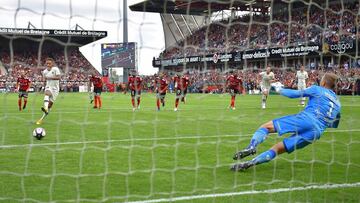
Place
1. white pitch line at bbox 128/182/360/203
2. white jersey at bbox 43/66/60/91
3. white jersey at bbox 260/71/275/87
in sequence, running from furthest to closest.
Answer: white jersey at bbox 43/66/60/91 < white jersey at bbox 260/71/275/87 < white pitch line at bbox 128/182/360/203

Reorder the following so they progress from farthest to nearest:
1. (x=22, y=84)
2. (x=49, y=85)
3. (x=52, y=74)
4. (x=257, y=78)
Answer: (x=257, y=78), (x=22, y=84), (x=49, y=85), (x=52, y=74)

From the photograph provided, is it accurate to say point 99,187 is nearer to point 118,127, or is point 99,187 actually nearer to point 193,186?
point 193,186

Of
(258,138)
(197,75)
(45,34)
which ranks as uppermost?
(45,34)

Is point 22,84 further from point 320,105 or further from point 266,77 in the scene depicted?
point 320,105

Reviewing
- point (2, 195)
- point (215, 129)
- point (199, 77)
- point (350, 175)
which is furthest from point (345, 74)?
point (2, 195)

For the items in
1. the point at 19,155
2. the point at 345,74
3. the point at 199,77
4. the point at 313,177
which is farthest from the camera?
the point at 199,77

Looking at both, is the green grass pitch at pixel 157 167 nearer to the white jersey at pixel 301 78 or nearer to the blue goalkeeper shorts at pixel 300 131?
the blue goalkeeper shorts at pixel 300 131

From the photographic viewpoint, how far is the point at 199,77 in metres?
28.5

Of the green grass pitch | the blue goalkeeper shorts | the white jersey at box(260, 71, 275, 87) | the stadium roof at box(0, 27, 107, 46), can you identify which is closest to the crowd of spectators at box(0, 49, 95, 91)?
the white jersey at box(260, 71, 275, 87)

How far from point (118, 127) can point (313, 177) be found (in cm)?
713

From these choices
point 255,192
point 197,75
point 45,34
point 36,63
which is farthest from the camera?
point 197,75

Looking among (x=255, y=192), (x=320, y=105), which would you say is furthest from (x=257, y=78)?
(x=255, y=192)

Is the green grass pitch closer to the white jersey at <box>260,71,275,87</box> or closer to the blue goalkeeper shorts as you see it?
the blue goalkeeper shorts

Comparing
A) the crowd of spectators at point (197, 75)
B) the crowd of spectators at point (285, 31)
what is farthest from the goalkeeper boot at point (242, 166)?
the crowd of spectators at point (285, 31)
